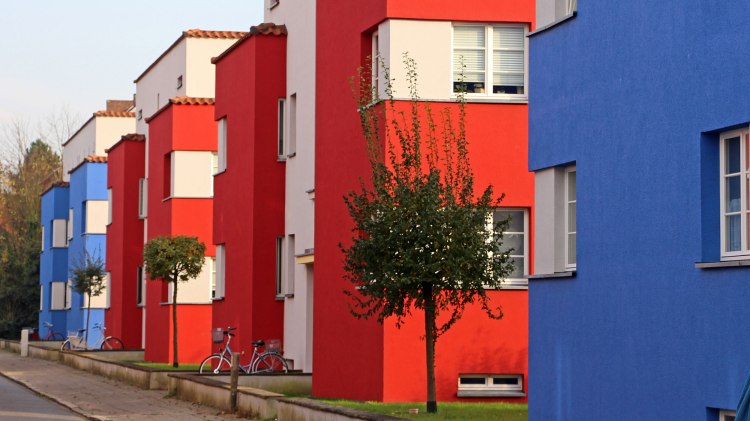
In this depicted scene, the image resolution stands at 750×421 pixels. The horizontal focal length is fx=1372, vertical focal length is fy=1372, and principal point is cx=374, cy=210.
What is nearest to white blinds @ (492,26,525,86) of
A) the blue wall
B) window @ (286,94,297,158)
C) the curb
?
the curb

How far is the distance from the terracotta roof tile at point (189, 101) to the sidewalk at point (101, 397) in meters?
8.37

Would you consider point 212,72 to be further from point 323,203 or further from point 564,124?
point 564,124

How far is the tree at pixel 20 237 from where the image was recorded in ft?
253

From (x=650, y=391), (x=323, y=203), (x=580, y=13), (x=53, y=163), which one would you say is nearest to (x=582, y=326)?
(x=650, y=391)

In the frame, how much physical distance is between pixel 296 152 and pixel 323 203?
17.9 ft

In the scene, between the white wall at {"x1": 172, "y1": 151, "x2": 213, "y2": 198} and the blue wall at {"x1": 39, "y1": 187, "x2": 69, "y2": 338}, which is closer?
the white wall at {"x1": 172, "y1": 151, "x2": 213, "y2": 198}

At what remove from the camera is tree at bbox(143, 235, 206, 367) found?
35.1 metres

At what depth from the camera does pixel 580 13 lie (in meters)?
15.7

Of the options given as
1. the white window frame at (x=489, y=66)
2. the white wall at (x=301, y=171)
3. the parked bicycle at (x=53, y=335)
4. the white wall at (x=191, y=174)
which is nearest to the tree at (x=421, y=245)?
the white window frame at (x=489, y=66)

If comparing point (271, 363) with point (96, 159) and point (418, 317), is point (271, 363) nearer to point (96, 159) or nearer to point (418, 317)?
point (418, 317)

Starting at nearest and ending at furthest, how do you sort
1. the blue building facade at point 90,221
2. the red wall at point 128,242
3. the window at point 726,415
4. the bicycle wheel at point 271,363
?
the window at point 726,415 → the bicycle wheel at point 271,363 → the red wall at point 128,242 → the blue building facade at point 90,221

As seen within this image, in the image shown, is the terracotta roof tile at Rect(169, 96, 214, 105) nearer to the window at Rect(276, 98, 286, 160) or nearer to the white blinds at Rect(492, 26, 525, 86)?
the window at Rect(276, 98, 286, 160)

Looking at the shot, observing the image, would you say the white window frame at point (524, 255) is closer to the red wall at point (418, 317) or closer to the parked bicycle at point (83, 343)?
the red wall at point (418, 317)

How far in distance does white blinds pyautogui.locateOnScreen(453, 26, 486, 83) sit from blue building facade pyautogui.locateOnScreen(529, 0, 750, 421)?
5506 mm
